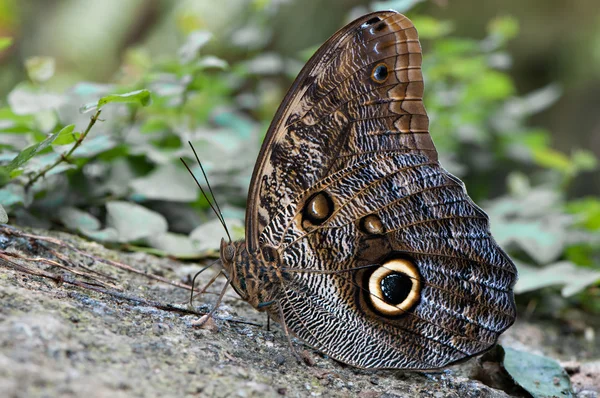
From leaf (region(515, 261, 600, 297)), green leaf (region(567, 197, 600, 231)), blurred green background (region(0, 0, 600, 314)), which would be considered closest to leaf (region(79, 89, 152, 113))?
blurred green background (region(0, 0, 600, 314))

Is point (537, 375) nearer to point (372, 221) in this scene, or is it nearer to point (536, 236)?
point (372, 221)

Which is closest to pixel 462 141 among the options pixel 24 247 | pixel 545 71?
pixel 545 71

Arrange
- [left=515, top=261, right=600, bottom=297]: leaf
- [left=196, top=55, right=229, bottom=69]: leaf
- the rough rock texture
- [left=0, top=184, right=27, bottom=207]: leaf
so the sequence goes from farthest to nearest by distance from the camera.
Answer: [left=515, top=261, right=600, bottom=297]: leaf
[left=196, top=55, right=229, bottom=69]: leaf
[left=0, top=184, right=27, bottom=207]: leaf
the rough rock texture

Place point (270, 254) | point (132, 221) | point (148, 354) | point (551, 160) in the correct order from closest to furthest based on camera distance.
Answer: point (148, 354) < point (270, 254) < point (132, 221) < point (551, 160)

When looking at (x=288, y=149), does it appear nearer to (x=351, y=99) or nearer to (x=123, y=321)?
(x=351, y=99)

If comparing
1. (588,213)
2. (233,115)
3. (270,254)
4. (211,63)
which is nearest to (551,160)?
(588,213)

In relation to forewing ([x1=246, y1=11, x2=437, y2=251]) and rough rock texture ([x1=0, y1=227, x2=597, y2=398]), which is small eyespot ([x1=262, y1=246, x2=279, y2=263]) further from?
rough rock texture ([x1=0, y1=227, x2=597, y2=398])
